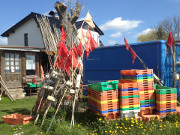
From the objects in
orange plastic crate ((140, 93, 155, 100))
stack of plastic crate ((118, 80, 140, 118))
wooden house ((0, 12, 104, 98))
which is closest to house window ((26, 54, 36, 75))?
wooden house ((0, 12, 104, 98))

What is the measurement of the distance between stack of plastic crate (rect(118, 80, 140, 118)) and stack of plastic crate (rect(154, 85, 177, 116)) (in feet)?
2.42

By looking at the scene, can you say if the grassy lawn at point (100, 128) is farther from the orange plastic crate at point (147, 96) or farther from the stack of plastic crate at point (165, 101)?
the orange plastic crate at point (147, 96)

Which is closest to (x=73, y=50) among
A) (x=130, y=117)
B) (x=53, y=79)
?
(x=53, y=79)

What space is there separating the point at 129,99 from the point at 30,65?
979 cm

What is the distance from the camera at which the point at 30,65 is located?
13.1m

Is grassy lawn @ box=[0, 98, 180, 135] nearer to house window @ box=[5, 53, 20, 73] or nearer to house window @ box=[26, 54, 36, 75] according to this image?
house window @ box=[5, 53, 20, 73]

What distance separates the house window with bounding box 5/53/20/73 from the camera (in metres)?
11.6

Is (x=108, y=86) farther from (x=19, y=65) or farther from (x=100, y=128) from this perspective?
(x=19, y=65)

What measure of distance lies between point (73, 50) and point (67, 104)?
1889 mm

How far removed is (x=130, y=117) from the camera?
508 centimetres

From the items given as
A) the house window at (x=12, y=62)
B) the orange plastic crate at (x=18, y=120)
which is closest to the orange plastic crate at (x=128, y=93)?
the orange plastic crate at (x=18, y=120)

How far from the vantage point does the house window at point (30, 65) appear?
509 inches

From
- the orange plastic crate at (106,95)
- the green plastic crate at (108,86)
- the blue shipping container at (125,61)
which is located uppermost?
the blue shipping container at (125,61)

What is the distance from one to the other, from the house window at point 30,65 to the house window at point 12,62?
Answer: 80cm
